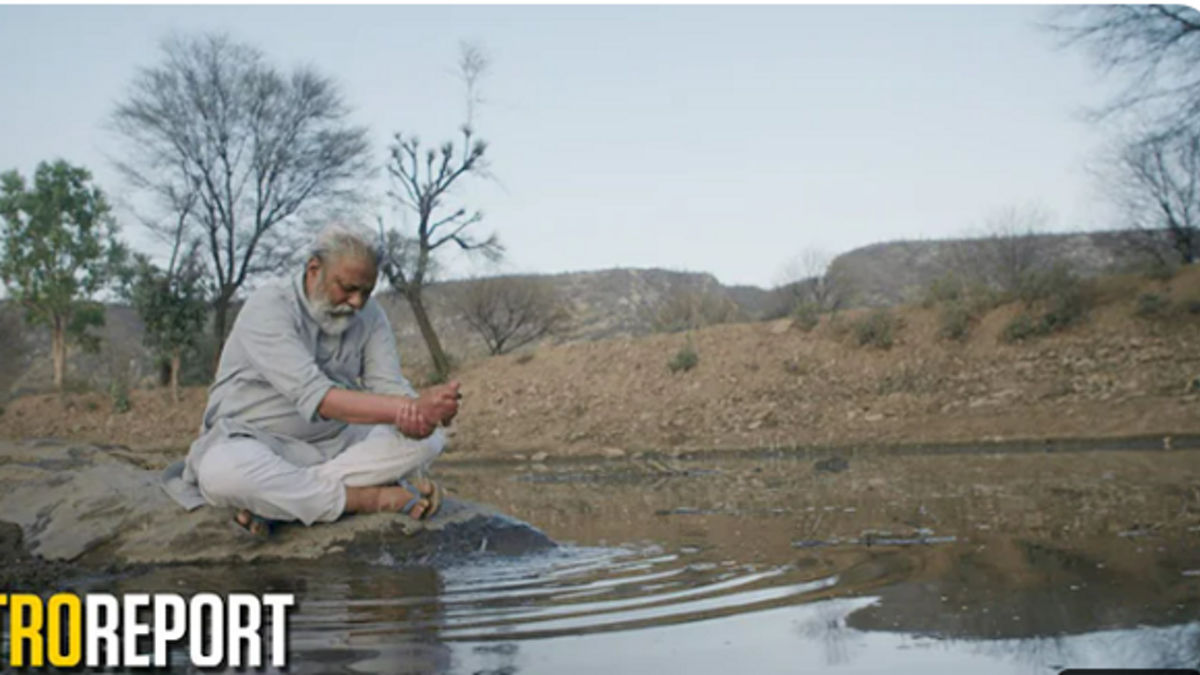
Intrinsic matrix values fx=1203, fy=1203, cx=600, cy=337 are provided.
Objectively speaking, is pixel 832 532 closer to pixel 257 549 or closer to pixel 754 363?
pixel 257 549

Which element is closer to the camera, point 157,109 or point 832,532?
point 832,532

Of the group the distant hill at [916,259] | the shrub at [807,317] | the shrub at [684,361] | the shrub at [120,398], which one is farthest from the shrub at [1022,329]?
the distant hill at [916,259]

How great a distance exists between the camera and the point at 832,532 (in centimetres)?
549

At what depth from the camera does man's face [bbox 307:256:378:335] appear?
4.61 metres

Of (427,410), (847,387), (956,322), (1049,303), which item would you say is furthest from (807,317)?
(427,410)

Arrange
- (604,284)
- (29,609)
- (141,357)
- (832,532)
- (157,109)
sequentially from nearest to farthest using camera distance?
(29,609) < (832,532) < (157,109) < (141,357) < (604,284)

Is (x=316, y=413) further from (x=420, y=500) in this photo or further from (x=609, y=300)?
(x=609, y=300)

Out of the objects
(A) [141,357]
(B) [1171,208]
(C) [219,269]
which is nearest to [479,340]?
(A) [141,357]

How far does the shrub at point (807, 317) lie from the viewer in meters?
22.0

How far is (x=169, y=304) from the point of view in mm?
30250

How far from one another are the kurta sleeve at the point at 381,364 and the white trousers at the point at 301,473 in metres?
0.18

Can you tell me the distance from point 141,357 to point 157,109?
66.0 ft

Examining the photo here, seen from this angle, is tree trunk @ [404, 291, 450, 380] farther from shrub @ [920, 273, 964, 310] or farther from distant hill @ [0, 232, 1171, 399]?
distant hill @ [0, 232, 1171, 399]

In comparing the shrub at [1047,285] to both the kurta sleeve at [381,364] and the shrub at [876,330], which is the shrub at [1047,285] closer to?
the shrub at [876,330]
